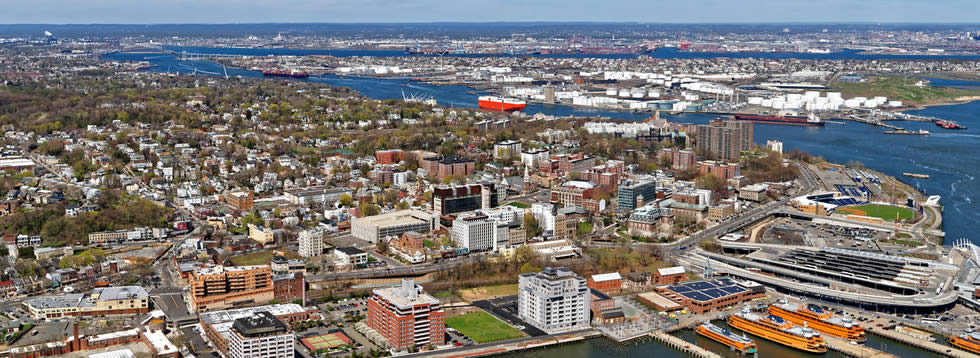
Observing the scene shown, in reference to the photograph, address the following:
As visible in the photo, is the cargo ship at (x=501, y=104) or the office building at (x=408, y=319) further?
the cargo ship at (x=501, y=104)

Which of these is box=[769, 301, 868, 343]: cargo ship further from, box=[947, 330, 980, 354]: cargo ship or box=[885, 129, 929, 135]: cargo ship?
box=[885, 129, 929, 135]: cargo ship

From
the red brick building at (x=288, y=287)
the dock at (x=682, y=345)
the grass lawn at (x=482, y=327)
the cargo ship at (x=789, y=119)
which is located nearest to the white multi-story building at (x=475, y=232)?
the red brick building at (x=288, y=287)

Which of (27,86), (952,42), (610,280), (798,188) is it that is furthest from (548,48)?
(610,280)

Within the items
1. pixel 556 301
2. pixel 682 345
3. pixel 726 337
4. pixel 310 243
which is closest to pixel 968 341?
pixel 726 337

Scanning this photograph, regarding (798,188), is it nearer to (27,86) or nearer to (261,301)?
(261,301)

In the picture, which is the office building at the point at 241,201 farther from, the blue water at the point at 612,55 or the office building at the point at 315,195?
the blue water at the point at 612,55

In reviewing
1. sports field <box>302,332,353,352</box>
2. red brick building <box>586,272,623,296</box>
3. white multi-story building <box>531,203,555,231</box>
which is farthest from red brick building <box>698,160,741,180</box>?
sports field <box>302,332,353,352</box>
